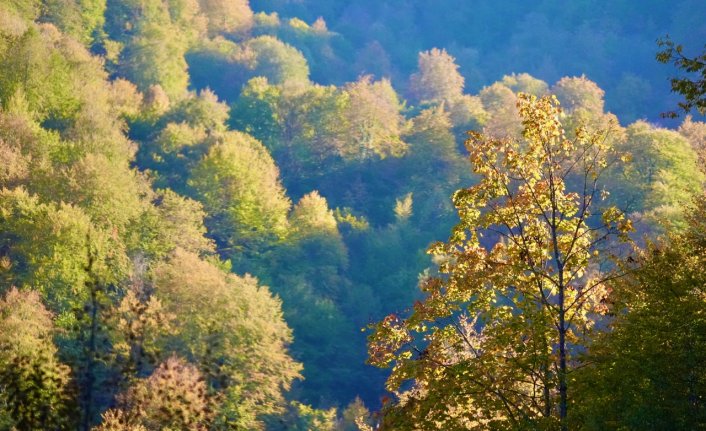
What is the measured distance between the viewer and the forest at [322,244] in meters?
17.9

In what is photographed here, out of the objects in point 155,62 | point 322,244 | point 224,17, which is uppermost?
point 224,17

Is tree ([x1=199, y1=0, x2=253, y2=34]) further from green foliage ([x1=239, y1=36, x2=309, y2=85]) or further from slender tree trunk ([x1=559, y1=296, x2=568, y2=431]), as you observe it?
slender tree trunk ([x1=559, y1=296, x2=568, y2=431])

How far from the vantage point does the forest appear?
1789 centimetres

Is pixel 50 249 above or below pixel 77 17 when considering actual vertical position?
below

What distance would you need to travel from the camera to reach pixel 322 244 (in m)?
92.0

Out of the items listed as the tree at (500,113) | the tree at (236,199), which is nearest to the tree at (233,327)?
the tree at (236,199)

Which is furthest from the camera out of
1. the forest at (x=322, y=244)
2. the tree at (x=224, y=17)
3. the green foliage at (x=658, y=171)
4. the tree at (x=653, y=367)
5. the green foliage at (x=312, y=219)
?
the tree at (x=224, y=17)

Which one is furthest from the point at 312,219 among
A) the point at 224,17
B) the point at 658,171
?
the point at 224,17

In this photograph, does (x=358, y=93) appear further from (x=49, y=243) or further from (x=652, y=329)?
(x=652, y=329)

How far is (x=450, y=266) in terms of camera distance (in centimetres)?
1958

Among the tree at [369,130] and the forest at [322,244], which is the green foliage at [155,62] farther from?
the tree at [369,130]

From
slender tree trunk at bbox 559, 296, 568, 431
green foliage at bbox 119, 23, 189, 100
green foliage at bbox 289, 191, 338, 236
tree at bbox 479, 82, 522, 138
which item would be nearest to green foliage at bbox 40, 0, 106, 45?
green foliage at bbox 119, 23, 189, 100

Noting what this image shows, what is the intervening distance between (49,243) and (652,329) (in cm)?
5301

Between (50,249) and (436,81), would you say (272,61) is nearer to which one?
(436,81)
